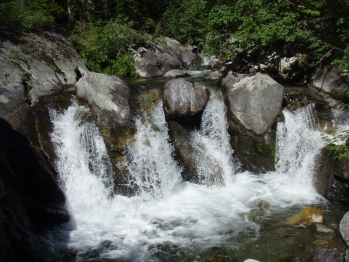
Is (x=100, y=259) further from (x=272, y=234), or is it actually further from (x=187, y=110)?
(x=187, y=110)

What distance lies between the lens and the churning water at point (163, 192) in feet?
20.7

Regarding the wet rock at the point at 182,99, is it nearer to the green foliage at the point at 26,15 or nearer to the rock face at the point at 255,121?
the rock face at the point at 255,121

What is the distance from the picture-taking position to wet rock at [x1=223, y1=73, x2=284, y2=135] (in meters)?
9.52

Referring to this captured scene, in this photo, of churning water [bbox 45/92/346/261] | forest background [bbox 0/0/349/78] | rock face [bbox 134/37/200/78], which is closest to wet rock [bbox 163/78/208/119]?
churning water [bbox 45/92/346/261]

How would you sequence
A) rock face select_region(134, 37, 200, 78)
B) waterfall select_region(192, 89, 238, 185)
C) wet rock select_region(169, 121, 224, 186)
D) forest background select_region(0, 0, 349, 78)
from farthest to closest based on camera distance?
rock face select_region(134, 37, 200, 78) → forest background select_region(0, 0, 349, 78) → waterfall select_region(192, 89, 238, 185) → wet rock select_region(169, 121, 224, 186)

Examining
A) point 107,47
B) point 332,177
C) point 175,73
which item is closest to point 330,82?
point 332,177

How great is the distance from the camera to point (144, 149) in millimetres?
8523

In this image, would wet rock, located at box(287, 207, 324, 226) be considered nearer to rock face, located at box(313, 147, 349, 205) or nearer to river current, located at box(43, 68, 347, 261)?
river current, located at box(43, 68, 347, 261)

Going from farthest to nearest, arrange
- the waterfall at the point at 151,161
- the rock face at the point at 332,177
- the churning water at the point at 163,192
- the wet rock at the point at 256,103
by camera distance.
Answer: the wet rock at the point at 256,103
the waterfall at the point at 151,161
the rock face at the point at 332,177
the churning water at the point at 163,192

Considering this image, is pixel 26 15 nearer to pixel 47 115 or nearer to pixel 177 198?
pixel 47 115

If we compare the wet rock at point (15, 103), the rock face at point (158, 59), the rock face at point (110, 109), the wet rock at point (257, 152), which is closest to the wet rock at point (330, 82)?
the wet rock at point (257, 152)

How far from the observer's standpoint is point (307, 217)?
22.0 ft

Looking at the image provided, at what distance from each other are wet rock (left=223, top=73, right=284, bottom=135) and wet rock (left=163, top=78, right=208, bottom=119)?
1017 millimetres

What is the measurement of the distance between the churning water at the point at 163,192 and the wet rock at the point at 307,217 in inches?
24.0
